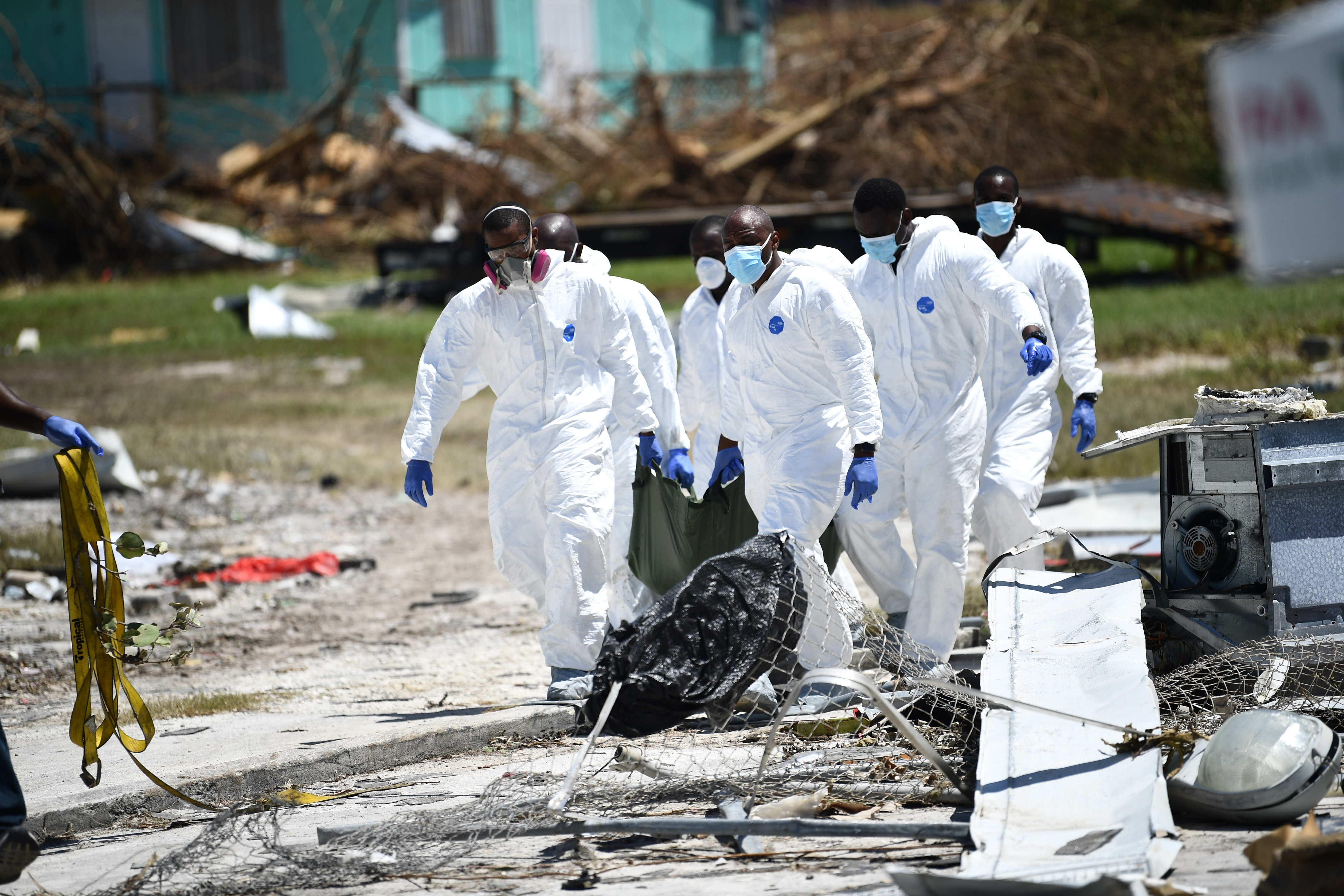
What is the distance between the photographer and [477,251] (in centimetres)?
2003

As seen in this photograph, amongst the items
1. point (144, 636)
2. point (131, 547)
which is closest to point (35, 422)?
point (131, 547)

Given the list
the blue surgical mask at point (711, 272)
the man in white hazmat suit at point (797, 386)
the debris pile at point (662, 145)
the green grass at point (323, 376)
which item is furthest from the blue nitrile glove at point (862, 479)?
the debris pile at point (662, 145)

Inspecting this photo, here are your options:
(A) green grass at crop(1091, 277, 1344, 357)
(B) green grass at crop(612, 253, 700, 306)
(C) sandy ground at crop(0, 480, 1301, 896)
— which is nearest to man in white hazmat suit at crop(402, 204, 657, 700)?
(C) sandy ground at crop(0, 480, 1301, 896)

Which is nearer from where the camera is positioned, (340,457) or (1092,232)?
(340,457)

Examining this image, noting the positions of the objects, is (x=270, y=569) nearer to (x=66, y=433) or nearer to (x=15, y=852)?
(x=66, y=433)

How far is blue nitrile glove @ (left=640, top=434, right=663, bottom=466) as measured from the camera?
6.18 meters

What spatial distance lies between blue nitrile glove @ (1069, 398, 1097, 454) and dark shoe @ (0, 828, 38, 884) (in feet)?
13.7

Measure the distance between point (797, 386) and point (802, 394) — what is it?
0.03 metres

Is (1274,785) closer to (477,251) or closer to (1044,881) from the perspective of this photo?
(1044,881)

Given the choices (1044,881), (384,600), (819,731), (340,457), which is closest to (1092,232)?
(340,457)

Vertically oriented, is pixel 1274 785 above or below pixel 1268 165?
below

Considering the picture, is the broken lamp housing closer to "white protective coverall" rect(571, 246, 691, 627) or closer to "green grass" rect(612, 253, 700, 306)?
"white protective coverall" rect(571, 246, 691, 627)

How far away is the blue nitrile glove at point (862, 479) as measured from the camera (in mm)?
5379

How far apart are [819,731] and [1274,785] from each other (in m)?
1.64
